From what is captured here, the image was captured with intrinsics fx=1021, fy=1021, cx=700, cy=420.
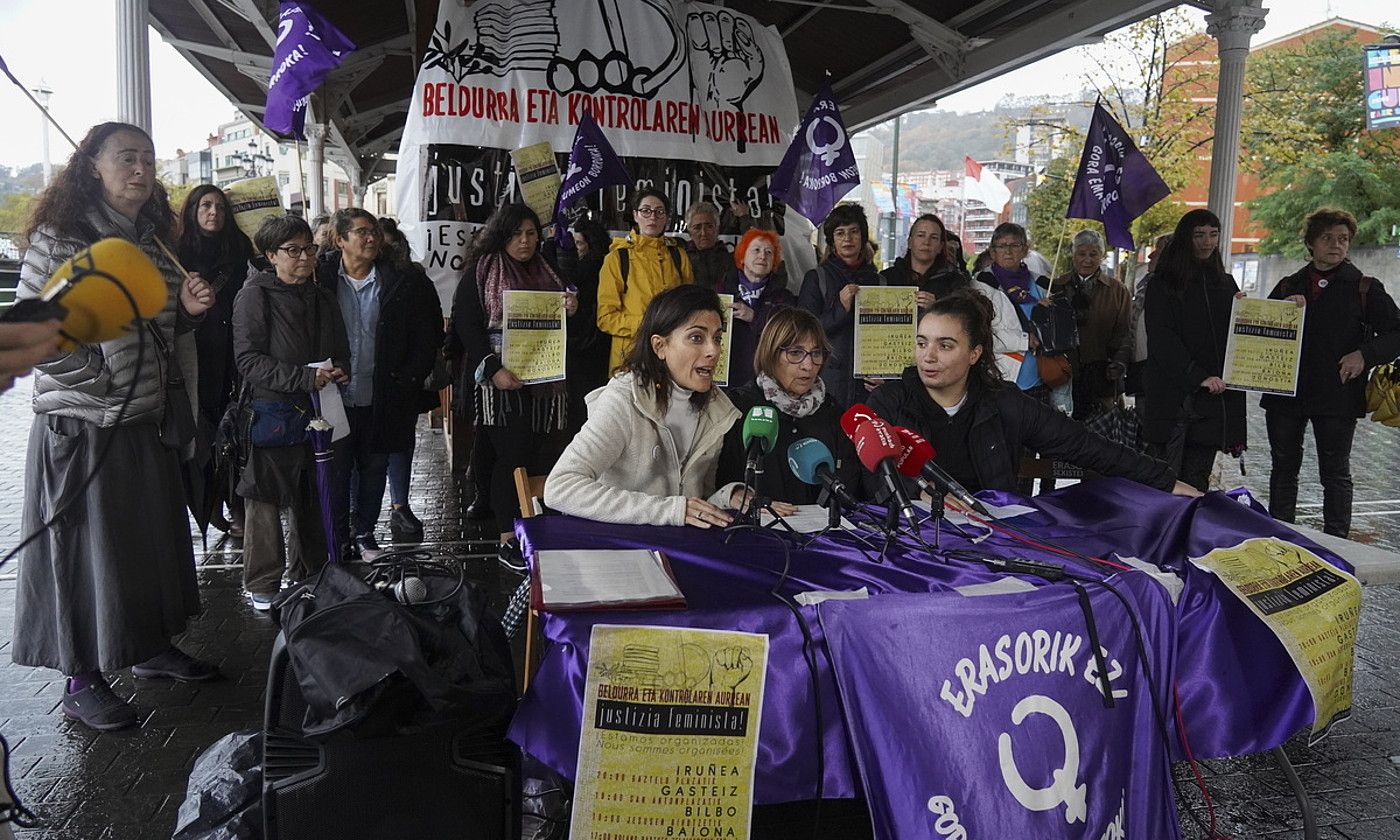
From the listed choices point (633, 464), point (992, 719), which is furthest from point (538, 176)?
point (992, 719)

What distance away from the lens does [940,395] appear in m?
3.92

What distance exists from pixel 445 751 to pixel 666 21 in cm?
713

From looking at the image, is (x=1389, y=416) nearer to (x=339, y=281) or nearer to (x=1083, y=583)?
(x=1083, y=583)

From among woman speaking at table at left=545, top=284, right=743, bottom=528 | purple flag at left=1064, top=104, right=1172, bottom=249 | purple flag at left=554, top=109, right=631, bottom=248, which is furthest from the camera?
purple flag at left=1064, top=104, right=1172, bottom=249

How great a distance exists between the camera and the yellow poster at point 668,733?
2.36 metres

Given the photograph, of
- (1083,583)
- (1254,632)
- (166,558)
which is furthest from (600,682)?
(166,558)

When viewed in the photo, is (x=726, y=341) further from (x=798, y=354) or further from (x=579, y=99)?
(x=579, y=99)

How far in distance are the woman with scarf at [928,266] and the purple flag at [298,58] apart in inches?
141

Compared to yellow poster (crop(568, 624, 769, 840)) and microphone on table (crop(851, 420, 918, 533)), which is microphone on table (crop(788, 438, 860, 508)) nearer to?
microphone on table (crop(851, 420, 918, 533))

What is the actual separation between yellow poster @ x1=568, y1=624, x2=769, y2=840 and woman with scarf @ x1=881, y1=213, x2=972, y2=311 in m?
4.27

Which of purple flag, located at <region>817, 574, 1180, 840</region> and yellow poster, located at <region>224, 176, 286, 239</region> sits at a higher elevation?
yellow poster, located at <region>224, 176, 286, 239</region>

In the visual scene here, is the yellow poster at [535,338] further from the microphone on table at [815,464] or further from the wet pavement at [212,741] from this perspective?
the microphone on table at [815,464]

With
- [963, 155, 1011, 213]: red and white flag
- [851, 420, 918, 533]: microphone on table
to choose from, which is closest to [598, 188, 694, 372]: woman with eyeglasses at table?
[851, 420, 918, 533]: microphone on table

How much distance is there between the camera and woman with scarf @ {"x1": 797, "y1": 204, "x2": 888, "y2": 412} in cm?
621
